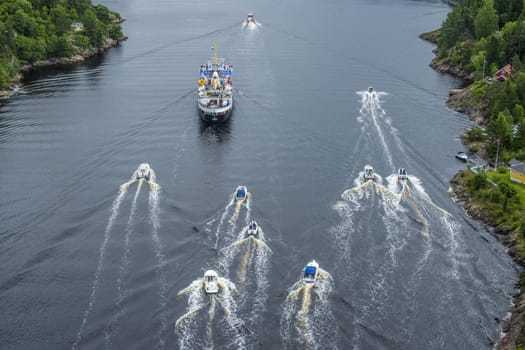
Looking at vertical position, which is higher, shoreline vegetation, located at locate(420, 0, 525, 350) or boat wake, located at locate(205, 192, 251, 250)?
shoreline vegetation, located at locate(420, 0, 525, 350)

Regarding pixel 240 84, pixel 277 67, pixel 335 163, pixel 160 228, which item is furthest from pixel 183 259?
pixel 277 67

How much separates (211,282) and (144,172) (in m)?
31.3

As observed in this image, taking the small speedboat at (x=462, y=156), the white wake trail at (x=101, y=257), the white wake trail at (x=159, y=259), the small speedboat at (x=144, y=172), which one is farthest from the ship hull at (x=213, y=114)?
the small speedboat at (x=462, y=156)

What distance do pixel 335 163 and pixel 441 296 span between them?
121ft

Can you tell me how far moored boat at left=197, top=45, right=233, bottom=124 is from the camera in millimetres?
118500

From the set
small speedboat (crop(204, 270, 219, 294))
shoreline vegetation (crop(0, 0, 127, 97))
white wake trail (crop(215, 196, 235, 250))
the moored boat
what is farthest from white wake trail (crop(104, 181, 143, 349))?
shoreline vegetation (crop(0, 0, 127, 97))

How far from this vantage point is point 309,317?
6250cm

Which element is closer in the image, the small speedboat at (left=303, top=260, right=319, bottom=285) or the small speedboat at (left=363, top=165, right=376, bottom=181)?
the small speedboat at (left=303, top=260, right=319, bottom=285)

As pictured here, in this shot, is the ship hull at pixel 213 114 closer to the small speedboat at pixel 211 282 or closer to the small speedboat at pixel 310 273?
the small speedboat at pixel 211 282

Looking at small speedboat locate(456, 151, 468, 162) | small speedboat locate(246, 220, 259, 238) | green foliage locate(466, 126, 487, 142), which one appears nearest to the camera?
small speedboat locate(246, 220, 259, 238)

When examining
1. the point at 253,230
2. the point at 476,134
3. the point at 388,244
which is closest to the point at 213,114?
the point at 253,230

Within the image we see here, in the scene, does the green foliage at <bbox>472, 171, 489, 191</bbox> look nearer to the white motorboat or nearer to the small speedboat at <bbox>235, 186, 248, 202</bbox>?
the small speedboat at <bbox>235, 186, 248, 202</bbox>

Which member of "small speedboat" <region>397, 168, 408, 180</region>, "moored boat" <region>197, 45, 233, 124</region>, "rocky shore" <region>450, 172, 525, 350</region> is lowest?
"rocky shore" <region>450, 172, 525, 350</region>

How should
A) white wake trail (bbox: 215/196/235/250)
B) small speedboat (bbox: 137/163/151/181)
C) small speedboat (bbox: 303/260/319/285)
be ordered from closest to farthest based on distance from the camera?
small speedboat (bbox: 303/260/319/285), white wake trail (bbox: 215/196/235/250), small speedboat (bbox: 137/163/151/181)
